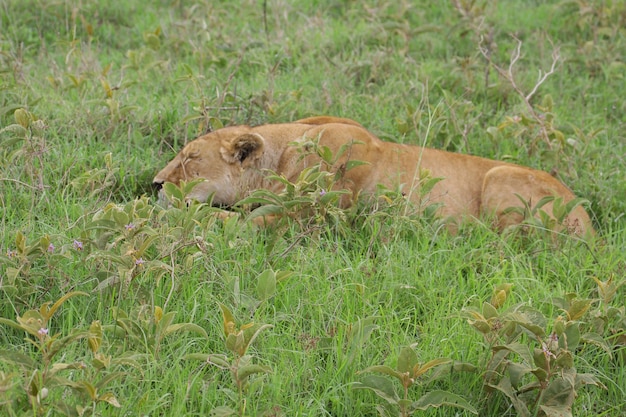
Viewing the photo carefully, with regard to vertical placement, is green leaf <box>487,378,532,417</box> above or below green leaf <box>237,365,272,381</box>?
below

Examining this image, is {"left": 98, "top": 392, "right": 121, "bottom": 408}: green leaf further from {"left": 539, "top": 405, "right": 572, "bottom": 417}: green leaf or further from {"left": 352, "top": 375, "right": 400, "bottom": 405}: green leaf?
{"left": 539, "top": 405, "right": 572, "bottom": 417}: green leaf

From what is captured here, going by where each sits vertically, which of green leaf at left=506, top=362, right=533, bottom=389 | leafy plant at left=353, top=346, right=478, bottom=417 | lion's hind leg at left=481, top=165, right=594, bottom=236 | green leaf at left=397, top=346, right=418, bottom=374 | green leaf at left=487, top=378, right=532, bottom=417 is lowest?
lion's hind leg at left=481, top=165, right=594, bottom=236

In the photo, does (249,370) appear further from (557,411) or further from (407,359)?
(557,411)

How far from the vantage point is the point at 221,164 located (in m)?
5.08

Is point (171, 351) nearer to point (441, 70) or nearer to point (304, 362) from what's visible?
point (304, 362)

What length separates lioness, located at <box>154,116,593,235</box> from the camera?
16.5 feet

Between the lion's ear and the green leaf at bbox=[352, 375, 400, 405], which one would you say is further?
the lion's ear

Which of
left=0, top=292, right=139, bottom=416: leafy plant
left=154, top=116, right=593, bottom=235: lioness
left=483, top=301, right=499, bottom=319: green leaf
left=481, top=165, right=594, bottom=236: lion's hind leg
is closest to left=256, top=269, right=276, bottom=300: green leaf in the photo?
left=0, top=292, right=139, bottom=416: leafy plant

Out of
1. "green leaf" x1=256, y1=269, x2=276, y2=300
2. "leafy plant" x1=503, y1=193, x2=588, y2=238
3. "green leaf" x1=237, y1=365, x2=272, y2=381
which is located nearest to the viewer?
"green leaf" x1=237, y1=365, x2=272, y2=381

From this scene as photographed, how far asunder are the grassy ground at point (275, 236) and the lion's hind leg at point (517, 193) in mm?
254

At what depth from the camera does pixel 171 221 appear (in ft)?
12.8

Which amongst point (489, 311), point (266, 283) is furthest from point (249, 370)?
point (489, 311)

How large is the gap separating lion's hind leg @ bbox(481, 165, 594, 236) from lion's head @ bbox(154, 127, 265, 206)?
1.36m

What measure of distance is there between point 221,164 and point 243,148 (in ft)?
0.52
